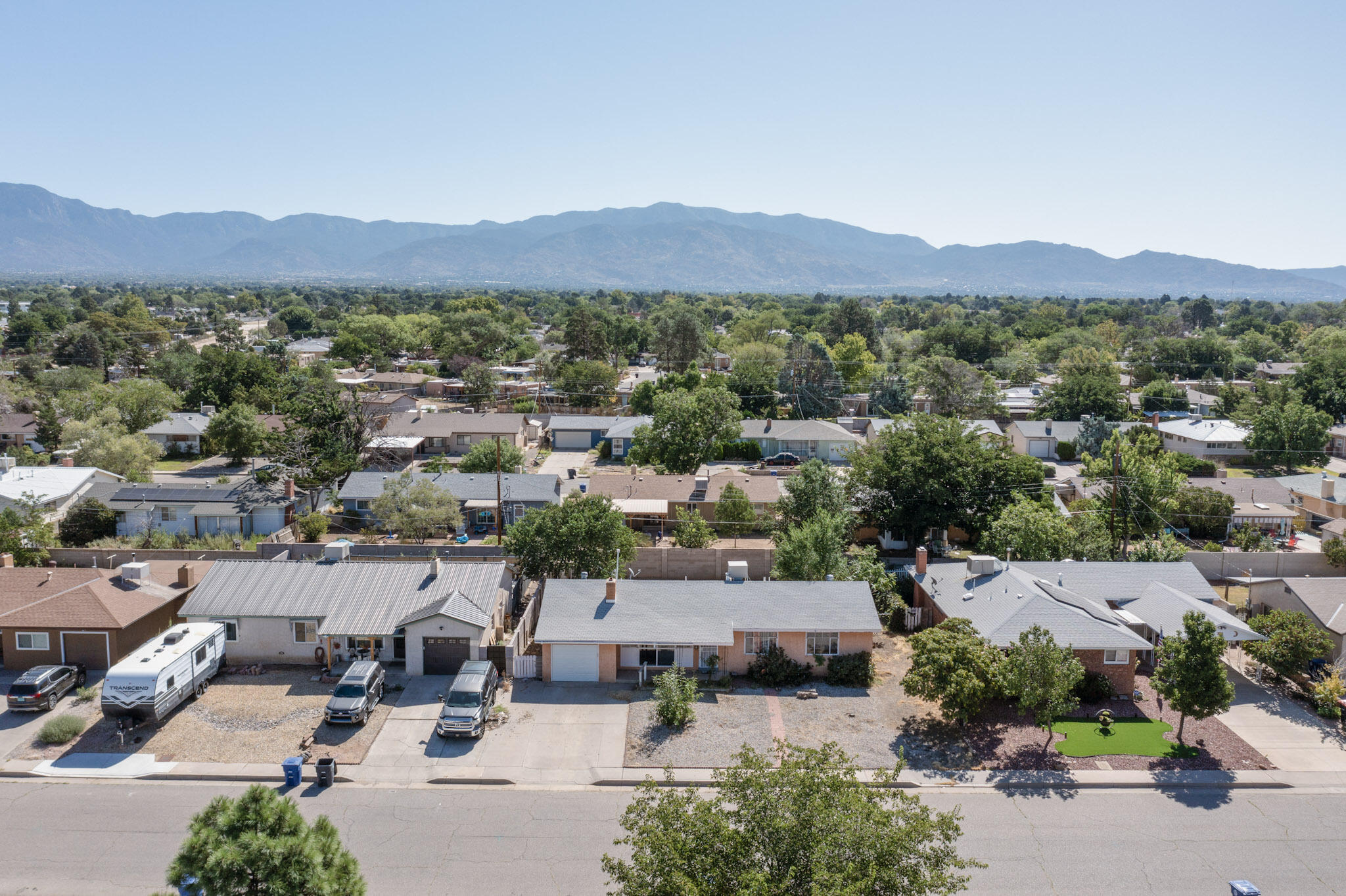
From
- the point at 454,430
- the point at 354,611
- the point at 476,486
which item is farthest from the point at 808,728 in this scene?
the point at 454,430

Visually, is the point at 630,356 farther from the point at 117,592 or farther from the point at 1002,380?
the point at 117,592

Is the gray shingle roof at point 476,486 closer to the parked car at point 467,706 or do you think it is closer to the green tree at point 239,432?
the green tree at point 239,432

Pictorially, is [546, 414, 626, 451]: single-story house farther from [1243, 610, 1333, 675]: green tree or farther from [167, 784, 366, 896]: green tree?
[167, 784, 366, 896]: green tree

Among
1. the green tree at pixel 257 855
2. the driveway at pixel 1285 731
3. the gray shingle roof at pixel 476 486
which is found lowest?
the driveway at pixel 1285 731

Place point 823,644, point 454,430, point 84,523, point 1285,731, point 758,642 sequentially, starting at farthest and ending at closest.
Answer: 1. point 454,430
2. point 84,523
3. point 823,644
4. point 758,642
5. point 1285,731

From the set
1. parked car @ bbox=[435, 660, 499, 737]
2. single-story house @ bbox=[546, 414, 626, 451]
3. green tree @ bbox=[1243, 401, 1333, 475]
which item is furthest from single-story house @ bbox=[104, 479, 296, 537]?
green tree @ bbox=[1243, 401, 1333, 475]

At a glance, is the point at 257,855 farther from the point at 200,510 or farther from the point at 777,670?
the point at 200,510

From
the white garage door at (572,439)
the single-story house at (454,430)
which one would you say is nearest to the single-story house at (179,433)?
the single-story house at (454,430)
